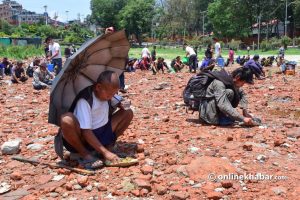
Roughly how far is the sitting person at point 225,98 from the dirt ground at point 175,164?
16cm

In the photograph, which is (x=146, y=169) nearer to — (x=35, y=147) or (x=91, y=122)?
(x=91, y=122)

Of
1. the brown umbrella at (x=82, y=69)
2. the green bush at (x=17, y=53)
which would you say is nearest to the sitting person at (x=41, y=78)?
the brown umbrella at (x=82, y=69)

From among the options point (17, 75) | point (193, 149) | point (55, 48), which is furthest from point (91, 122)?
point (17, 75)

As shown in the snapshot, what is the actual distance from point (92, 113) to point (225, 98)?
2226 mm

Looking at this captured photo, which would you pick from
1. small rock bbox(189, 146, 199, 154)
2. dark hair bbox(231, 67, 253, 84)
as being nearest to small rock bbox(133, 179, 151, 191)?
small rock bbox(189, 146, 199, 154)

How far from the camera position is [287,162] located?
4.25m

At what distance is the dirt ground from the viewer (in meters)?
3.54

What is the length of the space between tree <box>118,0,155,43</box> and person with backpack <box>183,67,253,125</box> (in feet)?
219

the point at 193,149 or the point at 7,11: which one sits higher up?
the point at 7,11

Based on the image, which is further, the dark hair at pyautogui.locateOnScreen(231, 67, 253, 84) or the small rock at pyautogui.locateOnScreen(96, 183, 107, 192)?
the dark hair at pyautogui.locateOnScreen(231, 67, 253, 84)

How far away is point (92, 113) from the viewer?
395 cm

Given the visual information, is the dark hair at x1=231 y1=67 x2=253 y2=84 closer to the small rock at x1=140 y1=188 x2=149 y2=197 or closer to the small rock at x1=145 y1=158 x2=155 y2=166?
the small rock at x1=145 y1=158 x2=155 y2=166

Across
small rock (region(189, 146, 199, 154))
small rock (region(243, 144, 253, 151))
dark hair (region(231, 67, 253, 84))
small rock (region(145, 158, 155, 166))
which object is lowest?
small rock (region(145, 158, 155, 166))

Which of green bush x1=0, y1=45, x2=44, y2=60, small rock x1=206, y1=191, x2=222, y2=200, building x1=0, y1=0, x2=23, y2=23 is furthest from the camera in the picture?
building x1=0, y1=0, x2=23, y2=23
